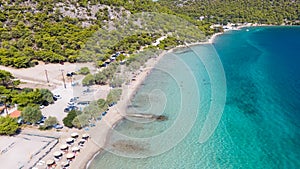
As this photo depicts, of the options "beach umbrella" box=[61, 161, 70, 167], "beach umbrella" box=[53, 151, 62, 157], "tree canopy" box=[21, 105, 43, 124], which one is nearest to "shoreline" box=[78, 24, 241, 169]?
"beach umbrella" box=[61, 161, 70, 167]

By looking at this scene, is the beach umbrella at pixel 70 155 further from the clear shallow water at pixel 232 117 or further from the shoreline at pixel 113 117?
the clear shallow water at pixel 232 117

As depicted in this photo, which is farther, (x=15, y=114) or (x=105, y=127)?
(x=15, y=114)

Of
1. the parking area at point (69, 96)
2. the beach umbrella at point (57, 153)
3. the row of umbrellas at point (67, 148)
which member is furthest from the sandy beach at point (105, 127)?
the parking area at point (69, 96)

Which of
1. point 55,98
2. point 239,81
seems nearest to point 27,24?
point 55,98

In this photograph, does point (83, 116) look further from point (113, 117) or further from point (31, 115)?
point (31, 115)

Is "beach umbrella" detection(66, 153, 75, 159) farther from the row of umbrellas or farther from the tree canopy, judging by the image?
the tree canopy

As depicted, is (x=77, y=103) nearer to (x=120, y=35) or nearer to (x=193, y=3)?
(x=120, y=35)

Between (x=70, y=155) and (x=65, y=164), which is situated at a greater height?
(x=70, y=155)

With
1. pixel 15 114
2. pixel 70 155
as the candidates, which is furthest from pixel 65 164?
pixel 15 114

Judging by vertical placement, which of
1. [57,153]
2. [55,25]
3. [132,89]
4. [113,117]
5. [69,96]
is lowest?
[113,117]
